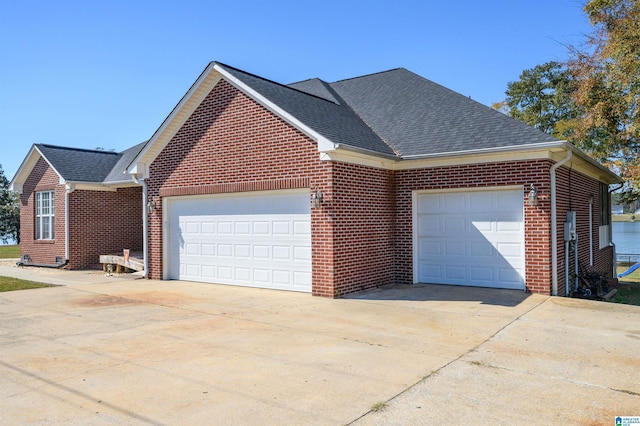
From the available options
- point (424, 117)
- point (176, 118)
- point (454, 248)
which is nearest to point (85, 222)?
point (176, 118)

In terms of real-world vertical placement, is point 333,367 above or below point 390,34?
below

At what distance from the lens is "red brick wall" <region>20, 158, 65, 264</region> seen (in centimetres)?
1766

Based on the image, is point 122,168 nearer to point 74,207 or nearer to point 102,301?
point 74,207

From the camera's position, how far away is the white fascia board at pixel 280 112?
1005 cm

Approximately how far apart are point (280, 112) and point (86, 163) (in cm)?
1169

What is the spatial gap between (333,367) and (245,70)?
9344 mm

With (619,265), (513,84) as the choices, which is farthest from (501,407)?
(513,84)

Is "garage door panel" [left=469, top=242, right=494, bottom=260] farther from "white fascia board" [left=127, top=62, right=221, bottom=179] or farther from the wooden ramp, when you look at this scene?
the wooden ramp

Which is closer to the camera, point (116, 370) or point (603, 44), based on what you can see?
point (116, 370)

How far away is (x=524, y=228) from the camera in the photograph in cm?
1047

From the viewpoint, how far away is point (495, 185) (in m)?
10.8

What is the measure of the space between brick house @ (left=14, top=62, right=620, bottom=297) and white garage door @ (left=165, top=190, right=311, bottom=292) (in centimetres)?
4

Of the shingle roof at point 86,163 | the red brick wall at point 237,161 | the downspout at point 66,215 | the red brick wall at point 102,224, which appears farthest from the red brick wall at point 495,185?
the downspout at point 66,215

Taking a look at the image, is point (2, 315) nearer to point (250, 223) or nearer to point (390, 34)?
point (250, 223)
